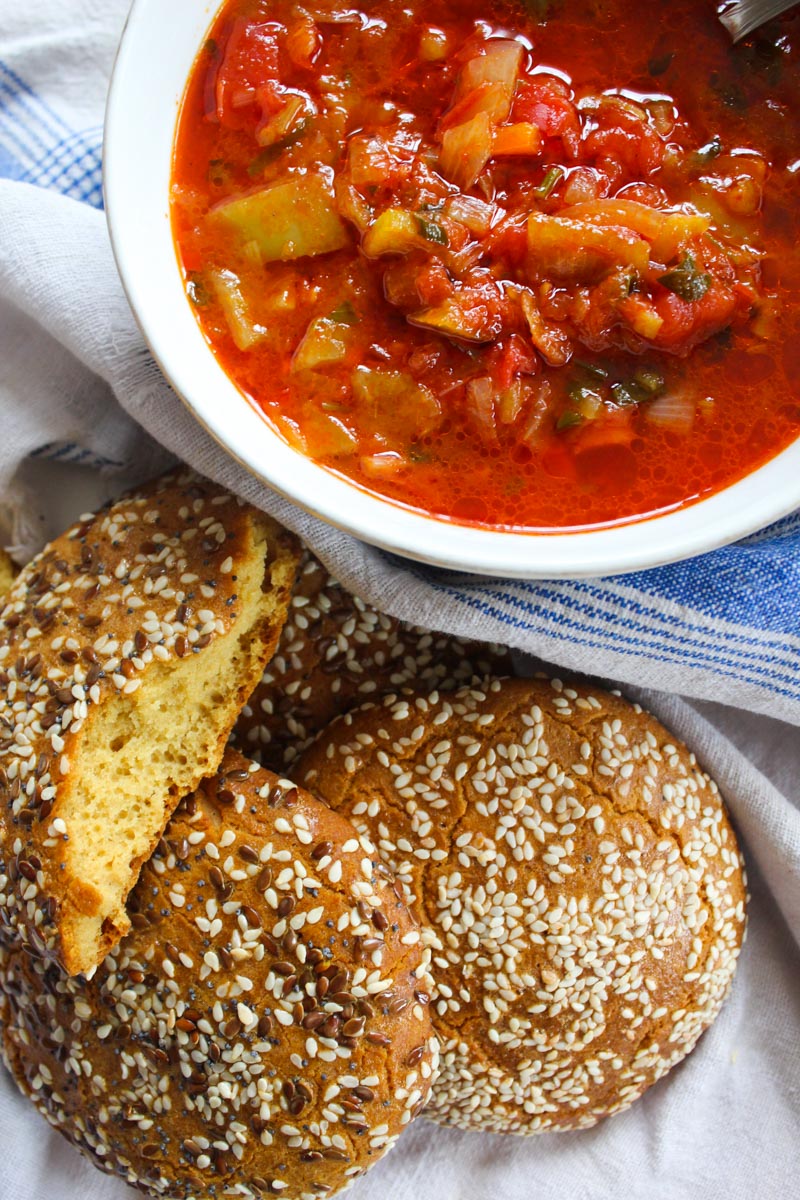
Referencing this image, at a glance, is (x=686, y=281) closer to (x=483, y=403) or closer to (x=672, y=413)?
(x=672, y=413)

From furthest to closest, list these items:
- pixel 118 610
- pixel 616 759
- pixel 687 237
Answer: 1. pixel 616 759
2. pixel 118 610
3. pixel 687 237

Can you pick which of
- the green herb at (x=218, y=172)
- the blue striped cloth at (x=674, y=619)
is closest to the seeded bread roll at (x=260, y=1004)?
the blue striped cloth at (x=674, y=619)

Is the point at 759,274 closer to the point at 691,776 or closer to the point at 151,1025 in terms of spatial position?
the point at 691,776

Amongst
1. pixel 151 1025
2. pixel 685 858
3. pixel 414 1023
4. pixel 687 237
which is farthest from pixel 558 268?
pixel 151 1025

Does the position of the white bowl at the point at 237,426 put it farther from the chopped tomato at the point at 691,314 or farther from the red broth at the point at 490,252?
the chopped tomato at the point at 691,314

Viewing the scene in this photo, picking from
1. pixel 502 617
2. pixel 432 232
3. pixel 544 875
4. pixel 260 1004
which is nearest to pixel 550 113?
pixel 432 232
